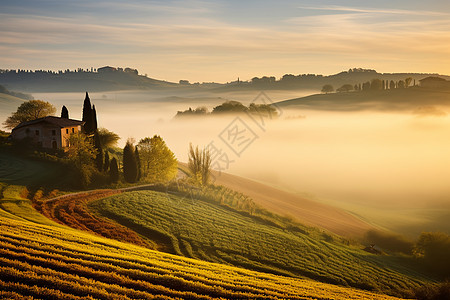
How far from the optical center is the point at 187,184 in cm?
7325

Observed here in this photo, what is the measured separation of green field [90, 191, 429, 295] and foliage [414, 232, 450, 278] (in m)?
3.12

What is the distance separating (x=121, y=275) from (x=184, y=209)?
34788mm

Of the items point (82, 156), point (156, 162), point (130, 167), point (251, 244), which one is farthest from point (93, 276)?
point (156, 162)

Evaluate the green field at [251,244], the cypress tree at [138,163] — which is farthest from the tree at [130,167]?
the green field at [251,244]

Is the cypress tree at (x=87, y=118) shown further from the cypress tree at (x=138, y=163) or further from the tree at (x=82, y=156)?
the cypress tree at (x=138, y=163)

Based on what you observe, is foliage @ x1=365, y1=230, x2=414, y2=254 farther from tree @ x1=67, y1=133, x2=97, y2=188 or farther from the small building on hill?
the small building on hill

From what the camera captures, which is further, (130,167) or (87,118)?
(87,118)

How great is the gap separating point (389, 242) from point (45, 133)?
83.8 m

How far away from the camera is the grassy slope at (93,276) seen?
1845 centimetres

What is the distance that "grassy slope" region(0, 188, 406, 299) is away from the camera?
60.5 ft

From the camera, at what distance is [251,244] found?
152 ft

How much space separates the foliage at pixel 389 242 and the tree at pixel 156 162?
159 ft

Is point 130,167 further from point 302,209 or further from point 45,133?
point 302,209

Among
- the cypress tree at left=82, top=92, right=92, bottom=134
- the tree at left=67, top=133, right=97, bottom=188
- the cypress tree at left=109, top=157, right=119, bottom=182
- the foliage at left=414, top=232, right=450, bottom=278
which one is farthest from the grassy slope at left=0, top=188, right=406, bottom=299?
the cypress tree at left=82, top=92, right=92, bottom=134
